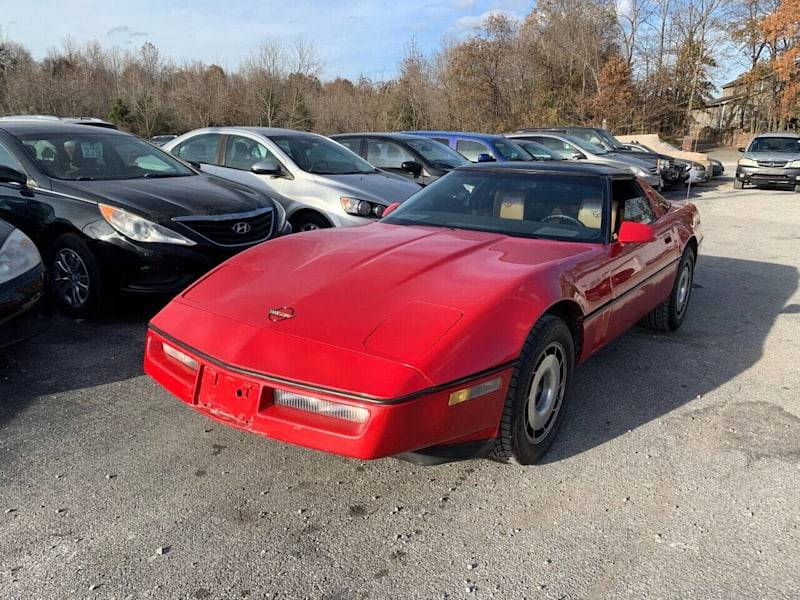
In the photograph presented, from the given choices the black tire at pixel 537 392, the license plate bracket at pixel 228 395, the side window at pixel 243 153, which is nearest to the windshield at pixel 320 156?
the side window at pixel 243 153

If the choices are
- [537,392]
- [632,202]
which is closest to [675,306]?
[632,202]

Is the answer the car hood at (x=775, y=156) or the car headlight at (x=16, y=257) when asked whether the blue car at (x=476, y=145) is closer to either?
the car headlight at (x=16, y=257)

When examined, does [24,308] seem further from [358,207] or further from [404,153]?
[404,153]

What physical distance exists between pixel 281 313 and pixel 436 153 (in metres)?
7.75

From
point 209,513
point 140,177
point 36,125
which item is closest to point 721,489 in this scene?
point 209,513

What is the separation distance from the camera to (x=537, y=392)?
305 cm

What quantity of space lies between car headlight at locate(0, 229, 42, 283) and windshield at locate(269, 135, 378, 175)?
3.65 metres

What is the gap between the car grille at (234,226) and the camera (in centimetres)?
511

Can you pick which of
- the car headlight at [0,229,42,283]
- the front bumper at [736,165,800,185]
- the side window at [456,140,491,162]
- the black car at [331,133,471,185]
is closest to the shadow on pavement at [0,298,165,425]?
the car headlight at [0,229,42,283]

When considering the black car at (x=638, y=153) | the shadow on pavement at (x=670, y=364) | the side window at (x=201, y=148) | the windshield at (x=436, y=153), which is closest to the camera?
the shadow on pavement at (x=670, y=364)

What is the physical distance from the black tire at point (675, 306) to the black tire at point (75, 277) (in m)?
4.24

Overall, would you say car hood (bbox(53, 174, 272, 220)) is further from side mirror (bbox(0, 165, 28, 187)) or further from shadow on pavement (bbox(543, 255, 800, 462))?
shadow on pavement (bbox(543, 255, 800, 462))

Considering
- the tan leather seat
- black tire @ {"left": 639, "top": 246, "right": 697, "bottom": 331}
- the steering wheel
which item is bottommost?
black tire @ {"left": 639, "top": 246, "right": 697, "bottom": 331}

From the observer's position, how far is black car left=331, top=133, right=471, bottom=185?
9.50 metres
